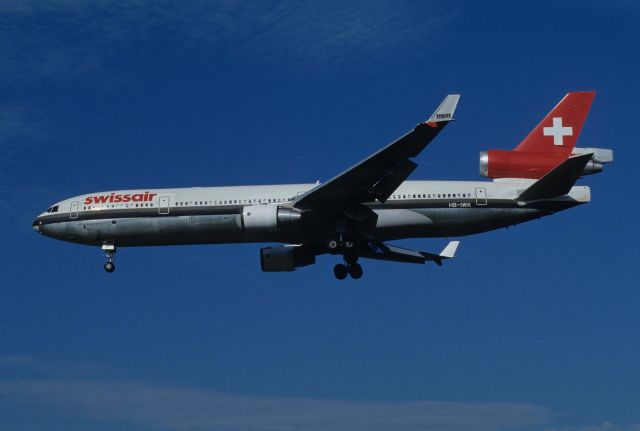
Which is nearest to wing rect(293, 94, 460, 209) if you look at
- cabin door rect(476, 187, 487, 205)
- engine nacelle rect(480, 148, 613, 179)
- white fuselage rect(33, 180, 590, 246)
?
white fuselage rect(33, 180, 590, 246)

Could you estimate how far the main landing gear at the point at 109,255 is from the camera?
130 ft

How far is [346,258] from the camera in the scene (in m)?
38.3

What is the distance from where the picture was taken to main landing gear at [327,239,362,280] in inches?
1467

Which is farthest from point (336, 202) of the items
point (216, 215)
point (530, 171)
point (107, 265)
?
point (107, 265)

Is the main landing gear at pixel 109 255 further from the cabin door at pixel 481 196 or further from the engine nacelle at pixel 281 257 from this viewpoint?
the cabin door at pixel 481 196

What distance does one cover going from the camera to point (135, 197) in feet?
130

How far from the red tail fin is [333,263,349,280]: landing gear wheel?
25.9 ft

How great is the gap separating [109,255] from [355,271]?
955cm

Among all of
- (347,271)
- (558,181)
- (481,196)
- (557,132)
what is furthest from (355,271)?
(557,132)

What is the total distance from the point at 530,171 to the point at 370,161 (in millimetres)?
6997

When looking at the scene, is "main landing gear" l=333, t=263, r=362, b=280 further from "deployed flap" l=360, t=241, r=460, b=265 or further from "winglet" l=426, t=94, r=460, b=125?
"winglet" l=426, t=94, r=460, b=125

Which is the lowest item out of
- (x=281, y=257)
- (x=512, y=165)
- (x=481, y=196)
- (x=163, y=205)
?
(x=281, y=257)

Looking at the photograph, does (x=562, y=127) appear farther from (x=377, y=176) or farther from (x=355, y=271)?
(x=355, y=271)

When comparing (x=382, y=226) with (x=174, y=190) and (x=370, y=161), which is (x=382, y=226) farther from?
(x=174, y=190)
